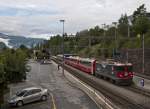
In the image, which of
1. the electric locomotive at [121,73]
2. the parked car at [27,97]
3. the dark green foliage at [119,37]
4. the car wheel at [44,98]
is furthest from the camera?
the dark green foliage at [119,37]

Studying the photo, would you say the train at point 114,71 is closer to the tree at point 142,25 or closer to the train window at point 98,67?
the train window at point 98,67

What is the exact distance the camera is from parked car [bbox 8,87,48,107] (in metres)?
33.5

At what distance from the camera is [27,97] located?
34.3m

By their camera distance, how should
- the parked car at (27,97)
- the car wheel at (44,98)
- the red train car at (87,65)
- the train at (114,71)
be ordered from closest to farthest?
the parked car at (27,97), the car wheel at (44,98), the train at (114,71), the red train car at (87,65)

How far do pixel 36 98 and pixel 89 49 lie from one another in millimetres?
104037

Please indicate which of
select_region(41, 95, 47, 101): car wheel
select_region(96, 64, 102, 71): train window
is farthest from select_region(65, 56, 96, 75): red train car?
select_region(41, 95, 47, 101): car wheel

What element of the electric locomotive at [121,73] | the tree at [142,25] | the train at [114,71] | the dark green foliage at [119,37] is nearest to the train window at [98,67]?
the train at [114,71]

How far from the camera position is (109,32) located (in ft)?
449

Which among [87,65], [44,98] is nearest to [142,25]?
[87,65]

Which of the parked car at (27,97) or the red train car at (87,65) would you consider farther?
the red train car at (87,65)

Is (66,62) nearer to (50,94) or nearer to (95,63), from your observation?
(95,63)

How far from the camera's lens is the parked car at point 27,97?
33.5 m

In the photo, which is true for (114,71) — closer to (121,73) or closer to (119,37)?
(121,73)

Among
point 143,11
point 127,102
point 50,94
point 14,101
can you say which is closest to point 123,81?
point 50,94
